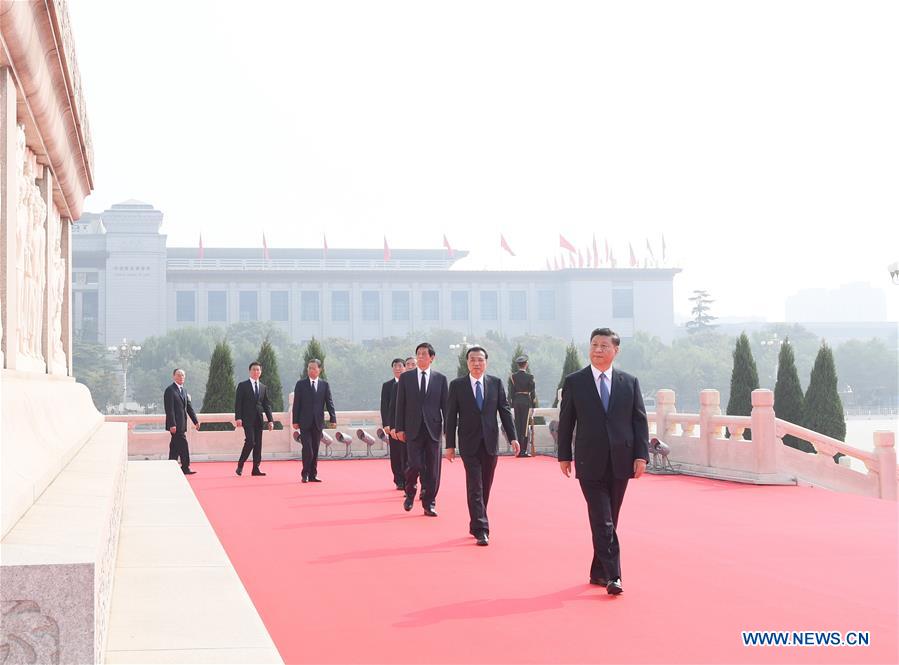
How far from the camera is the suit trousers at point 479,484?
7871 millimetres

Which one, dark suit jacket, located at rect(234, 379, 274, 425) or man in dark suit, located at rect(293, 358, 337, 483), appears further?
dark suit jacket, located at rect(234, 379, 274, 425)

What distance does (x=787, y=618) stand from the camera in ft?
17.2

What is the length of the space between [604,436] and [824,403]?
54.6 ft

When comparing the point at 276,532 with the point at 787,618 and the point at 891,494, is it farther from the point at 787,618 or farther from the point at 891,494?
the point at 891,494

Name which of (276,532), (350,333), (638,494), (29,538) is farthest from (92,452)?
(350,333)

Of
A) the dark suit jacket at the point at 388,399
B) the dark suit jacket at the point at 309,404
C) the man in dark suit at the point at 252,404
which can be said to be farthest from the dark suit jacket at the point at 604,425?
the man in dark suit at the point at 252,404

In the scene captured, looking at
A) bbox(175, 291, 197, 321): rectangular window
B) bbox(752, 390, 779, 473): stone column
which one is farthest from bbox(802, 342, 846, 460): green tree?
bbox(175, 291, 197, 321): rectangular window

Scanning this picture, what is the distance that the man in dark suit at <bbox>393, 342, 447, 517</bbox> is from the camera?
31.7 ft

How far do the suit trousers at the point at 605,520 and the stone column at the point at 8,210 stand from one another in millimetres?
3302

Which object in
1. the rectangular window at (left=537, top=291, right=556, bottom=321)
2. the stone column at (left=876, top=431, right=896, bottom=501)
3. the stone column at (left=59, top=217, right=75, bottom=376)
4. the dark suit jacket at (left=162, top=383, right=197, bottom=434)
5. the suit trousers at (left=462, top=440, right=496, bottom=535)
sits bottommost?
the stone column at (left=876, top=431, right=896, bottom=501)

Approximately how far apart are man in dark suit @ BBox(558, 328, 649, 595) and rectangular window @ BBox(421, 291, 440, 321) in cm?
8834

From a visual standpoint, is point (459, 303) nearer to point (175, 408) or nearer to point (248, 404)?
point (175, 408)

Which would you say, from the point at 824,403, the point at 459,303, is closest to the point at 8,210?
the point at 824,403

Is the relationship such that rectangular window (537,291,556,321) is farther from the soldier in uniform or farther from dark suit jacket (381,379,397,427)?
dark suit jacket (381,379,397,427)
